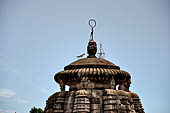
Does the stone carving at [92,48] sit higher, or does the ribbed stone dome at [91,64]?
the stone carving at [92,48]

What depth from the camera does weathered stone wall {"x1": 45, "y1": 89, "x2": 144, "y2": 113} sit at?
54.4ft

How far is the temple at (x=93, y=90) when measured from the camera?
55.0ft

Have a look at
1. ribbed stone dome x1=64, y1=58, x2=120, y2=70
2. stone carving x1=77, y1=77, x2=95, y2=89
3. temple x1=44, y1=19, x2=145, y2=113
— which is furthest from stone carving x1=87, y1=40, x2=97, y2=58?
stone carving x1=77, y1=77, x2=95, y2=89

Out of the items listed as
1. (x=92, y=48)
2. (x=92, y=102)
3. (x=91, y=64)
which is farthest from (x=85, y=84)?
(x=92, y=48)

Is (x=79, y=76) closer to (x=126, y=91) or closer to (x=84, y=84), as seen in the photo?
(x=84, y=84)

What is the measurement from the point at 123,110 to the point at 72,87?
3.97m

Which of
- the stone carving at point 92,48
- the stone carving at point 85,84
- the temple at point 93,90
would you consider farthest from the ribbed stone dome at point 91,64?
the stone carving at point 85,84

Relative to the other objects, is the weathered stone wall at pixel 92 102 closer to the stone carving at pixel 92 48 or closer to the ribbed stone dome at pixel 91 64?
the ribbed stone dome at pixel 91 64

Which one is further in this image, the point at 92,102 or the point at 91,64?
the point at 91,64

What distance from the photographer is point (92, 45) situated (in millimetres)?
20078

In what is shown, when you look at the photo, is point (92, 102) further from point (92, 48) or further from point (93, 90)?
point (92, 48)

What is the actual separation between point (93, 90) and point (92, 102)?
0.91 metres

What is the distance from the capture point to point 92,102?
17.0m

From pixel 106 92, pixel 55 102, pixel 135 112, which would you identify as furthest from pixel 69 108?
pixel 135 112
